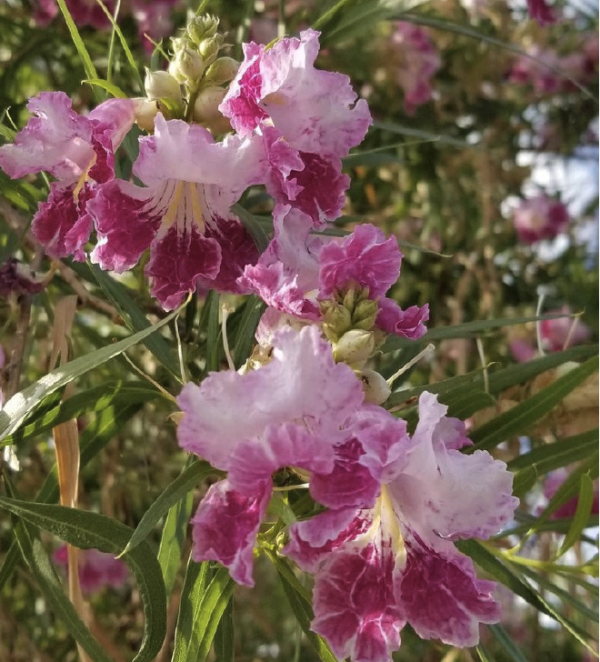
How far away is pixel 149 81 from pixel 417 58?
1.52m

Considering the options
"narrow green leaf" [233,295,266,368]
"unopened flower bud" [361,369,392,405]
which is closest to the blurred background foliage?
"narrow green leaf" [233,295,266,368]

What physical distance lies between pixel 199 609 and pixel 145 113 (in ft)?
1.14

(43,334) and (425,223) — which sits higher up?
(43,334)

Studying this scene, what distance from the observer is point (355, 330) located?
0.55 m

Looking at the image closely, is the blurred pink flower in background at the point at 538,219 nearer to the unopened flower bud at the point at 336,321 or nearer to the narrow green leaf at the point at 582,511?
the narrow green leaf at the point at 582,511

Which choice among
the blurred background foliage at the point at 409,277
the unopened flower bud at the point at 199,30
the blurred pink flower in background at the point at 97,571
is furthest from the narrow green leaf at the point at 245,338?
the blurred pink flower in background at the point at 97,571

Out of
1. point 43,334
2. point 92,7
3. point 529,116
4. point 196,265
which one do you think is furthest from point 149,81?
point 529,116

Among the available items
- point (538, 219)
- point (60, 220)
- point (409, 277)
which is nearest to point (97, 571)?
point (409, 277)

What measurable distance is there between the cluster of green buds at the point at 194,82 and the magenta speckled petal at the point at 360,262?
158 mm

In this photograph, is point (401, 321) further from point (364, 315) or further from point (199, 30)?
point (199, 30)

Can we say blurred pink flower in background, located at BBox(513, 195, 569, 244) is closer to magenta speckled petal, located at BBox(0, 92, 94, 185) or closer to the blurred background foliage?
the blurred background foliage

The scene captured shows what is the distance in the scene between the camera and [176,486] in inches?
20.8

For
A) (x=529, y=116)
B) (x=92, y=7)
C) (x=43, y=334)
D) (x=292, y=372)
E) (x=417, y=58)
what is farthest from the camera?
(x=529, y=116)

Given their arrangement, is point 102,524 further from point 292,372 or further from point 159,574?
point 292,372
